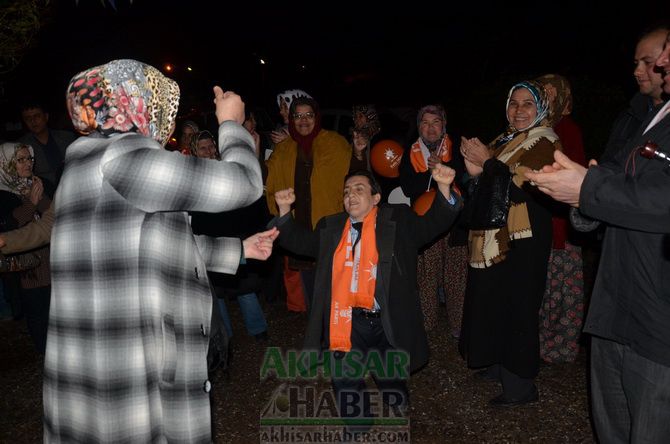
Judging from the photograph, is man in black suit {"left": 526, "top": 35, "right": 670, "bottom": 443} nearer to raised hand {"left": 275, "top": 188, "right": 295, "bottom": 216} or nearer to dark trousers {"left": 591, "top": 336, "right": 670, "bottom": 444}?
dark trousers {"left": 591, "top": 336, "right": 670, "bottom": 444}

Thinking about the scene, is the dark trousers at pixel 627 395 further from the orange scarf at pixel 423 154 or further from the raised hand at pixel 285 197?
the orange scarf at pixel 423 154

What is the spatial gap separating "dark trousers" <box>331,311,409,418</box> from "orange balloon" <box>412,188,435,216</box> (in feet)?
5.08

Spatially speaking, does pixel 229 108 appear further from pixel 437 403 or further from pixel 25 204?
pixel 25 204

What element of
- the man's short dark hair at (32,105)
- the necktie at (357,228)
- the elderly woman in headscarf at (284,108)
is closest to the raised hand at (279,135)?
the elderly woman in headscarf at (284,108)

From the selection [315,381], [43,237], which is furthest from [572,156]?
[43,237]

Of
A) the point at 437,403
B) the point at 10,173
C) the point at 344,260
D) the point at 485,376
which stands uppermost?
the point at 10,173

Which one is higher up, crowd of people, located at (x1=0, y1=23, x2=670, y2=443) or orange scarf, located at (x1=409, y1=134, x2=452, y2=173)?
orange scarf, located at (x1=409, y1=134, x2=452, y2=173)

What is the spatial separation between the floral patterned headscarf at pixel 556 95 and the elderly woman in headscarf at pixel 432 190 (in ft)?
4.31

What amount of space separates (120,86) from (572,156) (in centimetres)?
363

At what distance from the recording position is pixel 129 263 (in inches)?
71.4

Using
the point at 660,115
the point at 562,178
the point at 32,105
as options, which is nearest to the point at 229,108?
the point at 562,178

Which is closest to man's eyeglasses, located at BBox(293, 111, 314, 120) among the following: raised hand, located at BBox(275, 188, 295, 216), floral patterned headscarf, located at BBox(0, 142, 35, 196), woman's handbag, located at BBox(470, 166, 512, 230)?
raised hand, located at BBox(275, 188, 295, 216)

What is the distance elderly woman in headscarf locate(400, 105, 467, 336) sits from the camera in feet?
17.3

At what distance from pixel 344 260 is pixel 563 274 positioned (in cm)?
204
